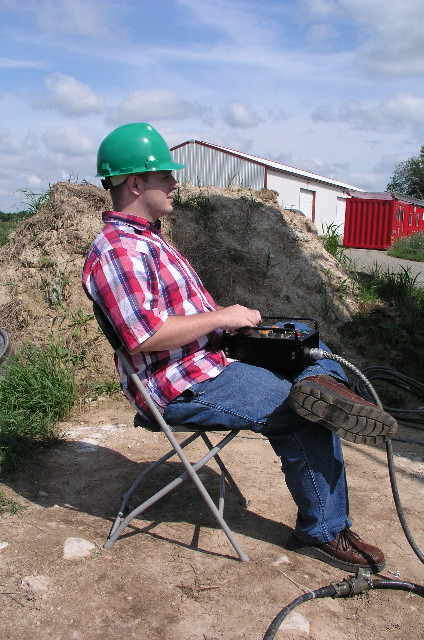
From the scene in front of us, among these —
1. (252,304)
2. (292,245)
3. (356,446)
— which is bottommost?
(356,446)

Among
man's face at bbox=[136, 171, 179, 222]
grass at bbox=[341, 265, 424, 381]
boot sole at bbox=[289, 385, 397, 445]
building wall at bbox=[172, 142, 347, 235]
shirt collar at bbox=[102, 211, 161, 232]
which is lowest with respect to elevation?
grass at bbox=[341, 265, 424, 381]

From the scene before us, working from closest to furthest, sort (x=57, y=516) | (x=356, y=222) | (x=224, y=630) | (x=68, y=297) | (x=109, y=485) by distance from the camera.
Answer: (x=224, y=630), (x=57, y=516), (x=109, y=485), (x=68, y=297), (x=356, y=222)

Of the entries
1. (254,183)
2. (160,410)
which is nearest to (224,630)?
(160,410)

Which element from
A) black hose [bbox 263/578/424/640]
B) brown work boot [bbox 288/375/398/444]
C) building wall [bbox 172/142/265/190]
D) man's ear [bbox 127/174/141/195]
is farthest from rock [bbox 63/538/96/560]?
building wall [bbox 172/142/265/190]

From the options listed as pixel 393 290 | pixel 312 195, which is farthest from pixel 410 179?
pixel 393 290

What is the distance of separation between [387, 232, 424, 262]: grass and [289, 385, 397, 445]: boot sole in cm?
1589

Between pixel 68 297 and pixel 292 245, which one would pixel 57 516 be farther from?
pixel 292 245

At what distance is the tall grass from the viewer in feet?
13.1

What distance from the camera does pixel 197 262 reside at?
6.82 m

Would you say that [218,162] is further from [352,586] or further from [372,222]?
[352,586]

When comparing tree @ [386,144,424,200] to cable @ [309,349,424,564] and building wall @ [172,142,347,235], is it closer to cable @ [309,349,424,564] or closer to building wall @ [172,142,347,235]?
building wall @ [172,142,347,235]

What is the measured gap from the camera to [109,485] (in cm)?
354

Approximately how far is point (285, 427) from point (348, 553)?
2.11 feet

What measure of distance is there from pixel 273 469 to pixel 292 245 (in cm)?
422
